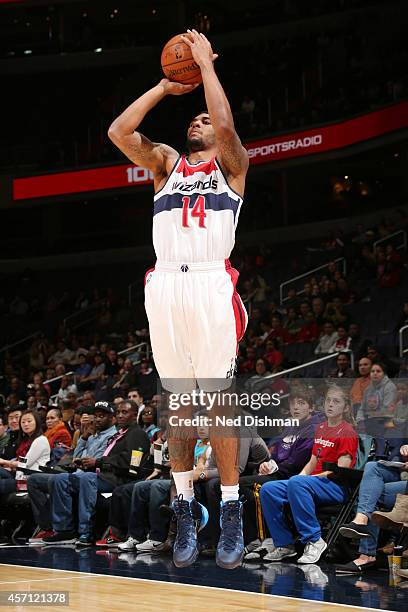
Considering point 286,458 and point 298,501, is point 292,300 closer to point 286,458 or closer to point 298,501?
point 286,458

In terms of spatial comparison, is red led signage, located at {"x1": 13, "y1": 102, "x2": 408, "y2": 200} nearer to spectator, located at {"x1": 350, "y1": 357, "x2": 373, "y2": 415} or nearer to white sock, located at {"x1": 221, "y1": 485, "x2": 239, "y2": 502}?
spectator, located at {"x1": 350, "y1": 357, "x2": 373, "y2": 415}

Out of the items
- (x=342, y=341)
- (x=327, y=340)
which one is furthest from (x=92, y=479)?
(x=327, y=340)

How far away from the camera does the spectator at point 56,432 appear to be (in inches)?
425

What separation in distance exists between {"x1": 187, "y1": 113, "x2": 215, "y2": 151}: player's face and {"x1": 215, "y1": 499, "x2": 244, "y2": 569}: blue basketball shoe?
174 centimetres

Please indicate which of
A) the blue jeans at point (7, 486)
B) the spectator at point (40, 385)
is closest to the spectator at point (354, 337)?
the blue jeans at point (7, 486)

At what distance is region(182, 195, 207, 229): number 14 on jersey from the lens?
434cm

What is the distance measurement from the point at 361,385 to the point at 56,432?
3795 mm

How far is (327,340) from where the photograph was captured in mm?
13203

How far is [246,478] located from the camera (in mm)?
8438

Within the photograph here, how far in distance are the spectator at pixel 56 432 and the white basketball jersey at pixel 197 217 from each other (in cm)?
678

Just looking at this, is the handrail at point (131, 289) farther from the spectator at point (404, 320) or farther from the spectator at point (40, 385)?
the spectator at point (404, 320)

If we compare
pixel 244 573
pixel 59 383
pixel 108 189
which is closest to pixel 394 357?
pixel 244 573

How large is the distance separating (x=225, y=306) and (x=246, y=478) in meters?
4.43

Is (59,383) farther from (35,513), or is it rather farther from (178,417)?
(178,417)
